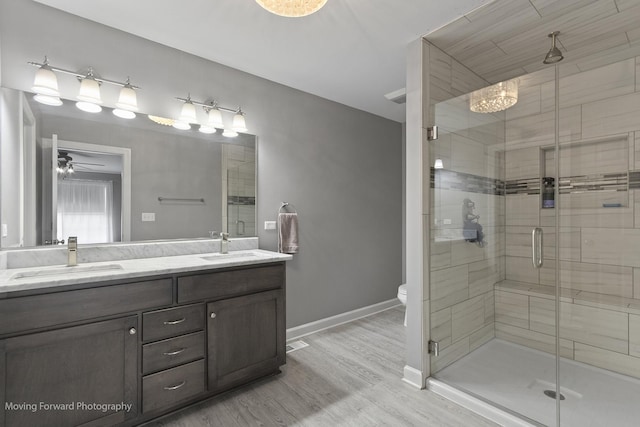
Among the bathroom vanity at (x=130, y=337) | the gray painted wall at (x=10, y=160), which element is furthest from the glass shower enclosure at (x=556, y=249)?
the gray painted wall at (x=10, y=160)

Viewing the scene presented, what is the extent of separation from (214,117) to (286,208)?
1050 millimetres

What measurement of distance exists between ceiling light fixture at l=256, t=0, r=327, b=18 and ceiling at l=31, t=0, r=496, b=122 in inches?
14.8

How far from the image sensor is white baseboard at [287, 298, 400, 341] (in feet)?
9.71

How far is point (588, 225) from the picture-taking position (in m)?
2.05

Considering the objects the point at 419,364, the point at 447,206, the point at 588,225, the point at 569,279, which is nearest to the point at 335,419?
the point at 419,364

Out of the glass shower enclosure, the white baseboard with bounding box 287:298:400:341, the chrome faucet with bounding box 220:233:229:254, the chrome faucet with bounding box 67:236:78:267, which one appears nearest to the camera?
the chrome faucet with bounding box 67:236:78:267

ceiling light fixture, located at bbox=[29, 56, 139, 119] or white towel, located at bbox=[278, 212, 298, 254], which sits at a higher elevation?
ceiling light fixture, located at bbox=[29, 56, 139, 119]

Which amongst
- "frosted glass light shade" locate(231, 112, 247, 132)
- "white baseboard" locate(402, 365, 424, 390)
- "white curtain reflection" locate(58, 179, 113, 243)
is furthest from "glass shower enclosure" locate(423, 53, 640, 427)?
"white curtain reflection" locate(58, 179, 113, 243)

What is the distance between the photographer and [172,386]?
5.65 ft

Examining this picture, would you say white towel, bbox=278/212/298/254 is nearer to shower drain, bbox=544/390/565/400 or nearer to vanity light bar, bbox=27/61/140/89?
vanity light bar, bbox=27/61/140/89

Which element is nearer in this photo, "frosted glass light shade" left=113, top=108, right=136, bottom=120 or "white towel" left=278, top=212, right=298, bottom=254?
"frosted glass light shade" left=113, top=108, right=136, bottom=120

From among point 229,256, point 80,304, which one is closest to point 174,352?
point 80,304

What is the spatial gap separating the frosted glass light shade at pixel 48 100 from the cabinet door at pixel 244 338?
1624 millimetres

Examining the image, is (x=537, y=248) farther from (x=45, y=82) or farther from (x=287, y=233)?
Result: (x=45, y=82)
